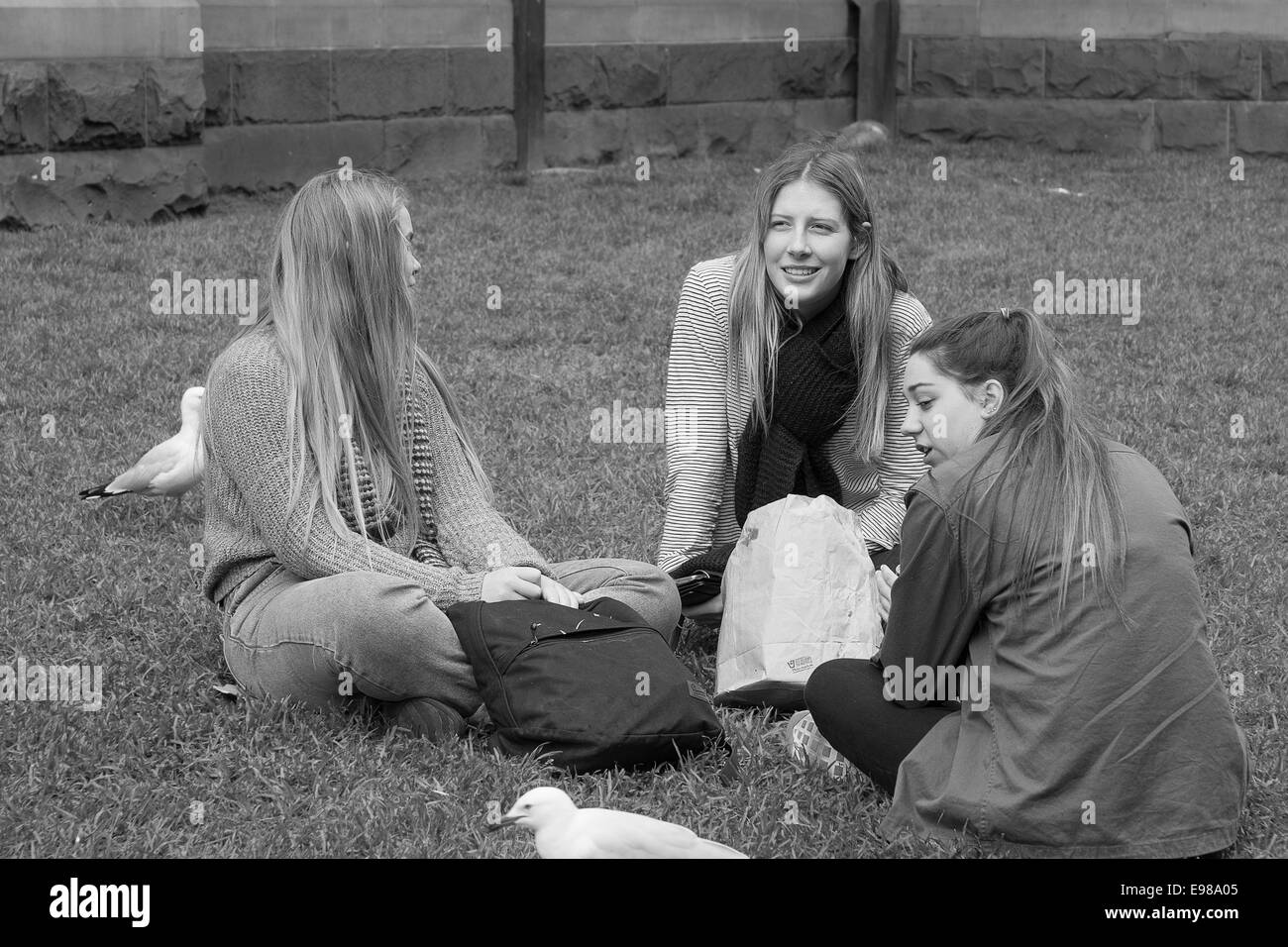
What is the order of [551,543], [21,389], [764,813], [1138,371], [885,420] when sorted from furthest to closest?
1. [1138,371]
2. [21,389]
3. [551,543]
4. [885,420]
5. [764,813]

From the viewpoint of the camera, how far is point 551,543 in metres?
5.55

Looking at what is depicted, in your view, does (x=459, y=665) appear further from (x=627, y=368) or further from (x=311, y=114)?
(x=311, y=114)

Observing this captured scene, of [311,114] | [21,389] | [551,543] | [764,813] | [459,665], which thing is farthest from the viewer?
[311,114]

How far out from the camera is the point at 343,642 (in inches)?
147

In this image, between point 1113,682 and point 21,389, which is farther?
point 21,389

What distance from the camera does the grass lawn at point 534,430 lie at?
11.7 ft

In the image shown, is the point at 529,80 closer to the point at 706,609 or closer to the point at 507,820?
the point at 706,609

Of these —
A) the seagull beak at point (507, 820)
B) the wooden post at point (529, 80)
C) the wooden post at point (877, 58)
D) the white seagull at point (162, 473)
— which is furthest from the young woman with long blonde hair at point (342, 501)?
the wooden post at point (877, 58)

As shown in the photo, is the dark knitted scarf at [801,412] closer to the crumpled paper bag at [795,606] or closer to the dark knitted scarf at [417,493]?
the crumpled paper bag at [795,606]

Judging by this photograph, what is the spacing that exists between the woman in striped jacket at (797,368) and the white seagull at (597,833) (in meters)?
1.59

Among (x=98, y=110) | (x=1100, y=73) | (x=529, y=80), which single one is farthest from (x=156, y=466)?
(x=1100, y=73)

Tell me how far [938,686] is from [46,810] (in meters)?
2.03

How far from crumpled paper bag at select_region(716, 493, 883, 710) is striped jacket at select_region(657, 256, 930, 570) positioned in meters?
0.48

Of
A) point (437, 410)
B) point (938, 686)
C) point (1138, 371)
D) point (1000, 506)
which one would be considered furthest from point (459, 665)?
point (1138, 371)
